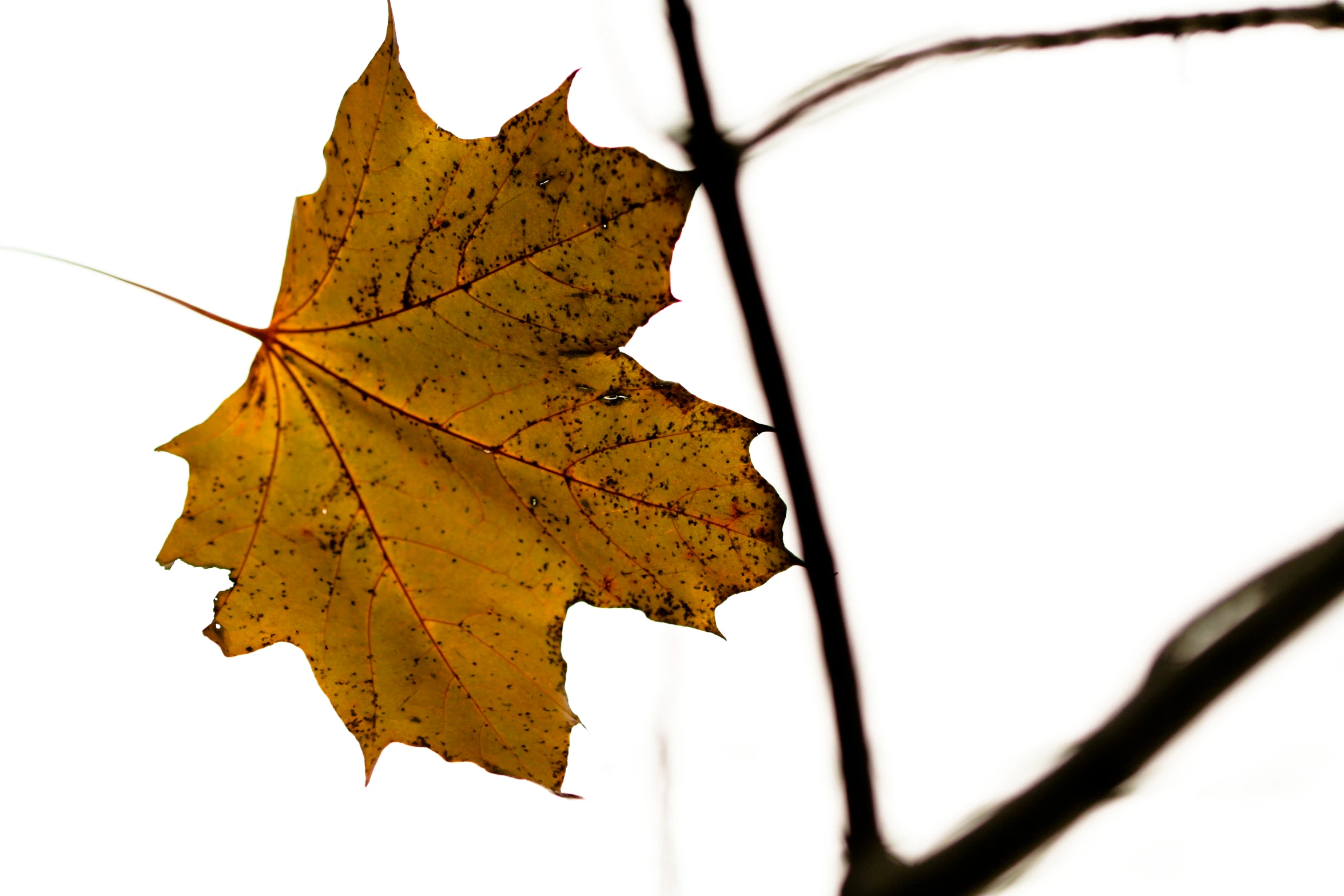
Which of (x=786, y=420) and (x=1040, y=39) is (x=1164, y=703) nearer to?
(x=786, y=420)

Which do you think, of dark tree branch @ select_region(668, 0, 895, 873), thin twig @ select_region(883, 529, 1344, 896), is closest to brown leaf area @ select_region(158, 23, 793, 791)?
dark tree branch @ select_region(668, 0, 895, 873)

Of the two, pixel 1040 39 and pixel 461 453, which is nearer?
pixel 461 453

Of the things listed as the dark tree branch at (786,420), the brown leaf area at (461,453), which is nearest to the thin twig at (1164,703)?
the dark tree branch at (786,420)

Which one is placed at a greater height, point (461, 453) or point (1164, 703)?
point (461, 453)

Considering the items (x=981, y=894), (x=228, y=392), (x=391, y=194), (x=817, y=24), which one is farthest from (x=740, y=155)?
(x=981, y=894)

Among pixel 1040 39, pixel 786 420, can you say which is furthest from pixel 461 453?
pixel 1040 39

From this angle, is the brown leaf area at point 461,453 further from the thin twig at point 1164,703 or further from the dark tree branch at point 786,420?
the thin twig at point 1164,703

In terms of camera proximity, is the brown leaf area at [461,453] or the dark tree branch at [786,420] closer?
the brown leaf area at [461,453]
